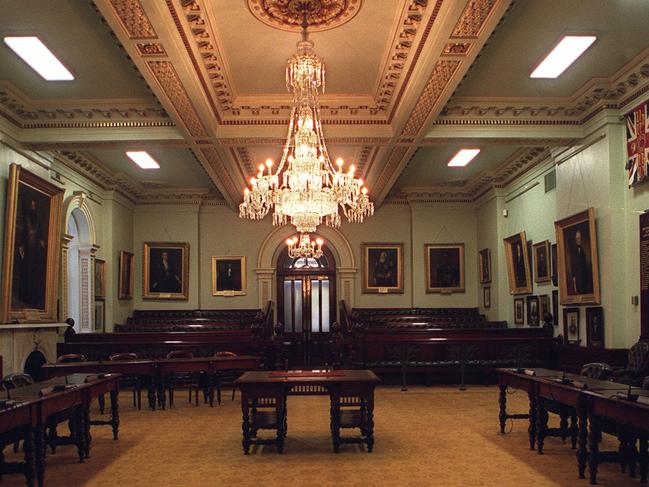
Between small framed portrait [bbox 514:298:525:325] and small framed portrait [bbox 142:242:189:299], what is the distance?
865cm

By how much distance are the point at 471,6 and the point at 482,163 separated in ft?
29.1

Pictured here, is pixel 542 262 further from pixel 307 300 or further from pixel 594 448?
pixel 594 448

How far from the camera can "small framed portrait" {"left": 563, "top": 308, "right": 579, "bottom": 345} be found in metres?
12.3

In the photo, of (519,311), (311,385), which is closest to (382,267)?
(519,311)

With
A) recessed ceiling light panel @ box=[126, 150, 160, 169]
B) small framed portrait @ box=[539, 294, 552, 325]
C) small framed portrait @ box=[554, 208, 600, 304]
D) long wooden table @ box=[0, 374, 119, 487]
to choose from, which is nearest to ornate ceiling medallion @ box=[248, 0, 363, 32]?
long wooden table @ box=[0, 374, 119, 487]

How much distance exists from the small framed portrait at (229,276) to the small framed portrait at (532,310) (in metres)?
7.83

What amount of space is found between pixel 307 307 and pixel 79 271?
22.3ft

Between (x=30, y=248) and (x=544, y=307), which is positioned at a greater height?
(x=30, y=248)

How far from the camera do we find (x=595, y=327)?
36.6 feet

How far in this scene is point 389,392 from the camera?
13.0 m

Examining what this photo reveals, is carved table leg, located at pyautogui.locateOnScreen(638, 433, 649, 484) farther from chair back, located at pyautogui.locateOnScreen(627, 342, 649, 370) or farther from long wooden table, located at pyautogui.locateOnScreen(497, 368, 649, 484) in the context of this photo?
chair back, located at pyautogui.locateOnScreen(627, 342, 649, 370)

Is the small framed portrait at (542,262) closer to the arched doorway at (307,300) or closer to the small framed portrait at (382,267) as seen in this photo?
the small framed portrait at (382,267)

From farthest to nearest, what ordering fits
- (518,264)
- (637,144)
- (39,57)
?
(518,264)
(637,144)
(39,57)

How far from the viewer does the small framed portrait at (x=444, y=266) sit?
63.1 feet
